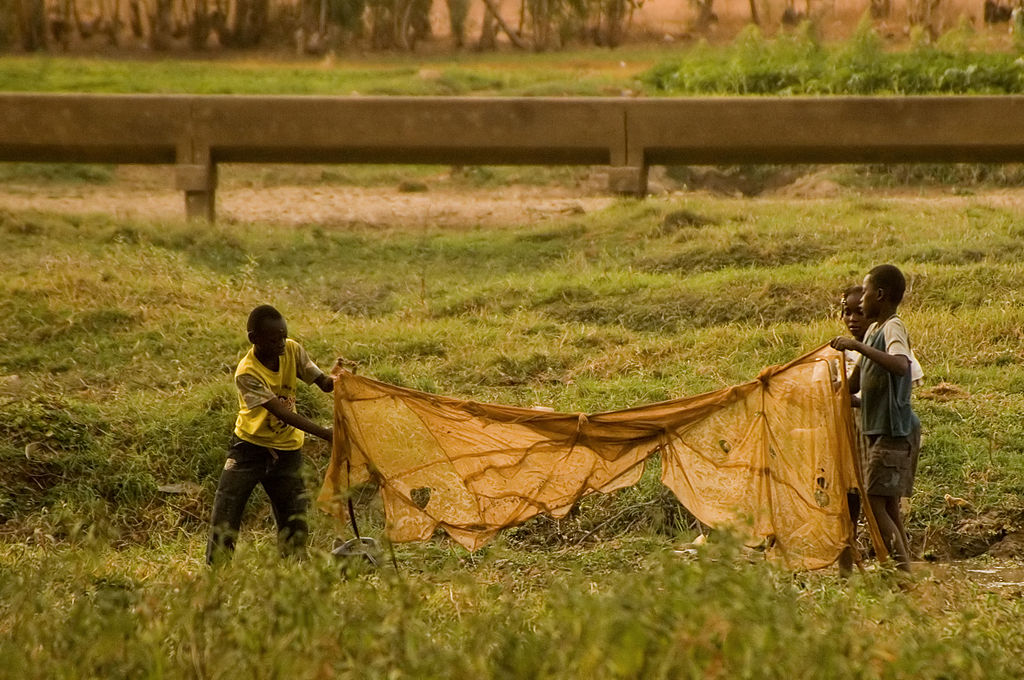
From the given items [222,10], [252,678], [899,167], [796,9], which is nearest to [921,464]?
[252,678]

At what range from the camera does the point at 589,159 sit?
13.2 metres

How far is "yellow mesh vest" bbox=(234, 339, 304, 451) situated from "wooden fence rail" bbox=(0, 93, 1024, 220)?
7229mm

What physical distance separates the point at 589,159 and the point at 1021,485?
22.0 feet

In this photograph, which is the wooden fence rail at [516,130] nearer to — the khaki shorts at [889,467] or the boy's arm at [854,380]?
the boy's arm at [854,380]

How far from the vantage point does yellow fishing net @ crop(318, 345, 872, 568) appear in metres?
5.85

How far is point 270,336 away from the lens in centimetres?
582

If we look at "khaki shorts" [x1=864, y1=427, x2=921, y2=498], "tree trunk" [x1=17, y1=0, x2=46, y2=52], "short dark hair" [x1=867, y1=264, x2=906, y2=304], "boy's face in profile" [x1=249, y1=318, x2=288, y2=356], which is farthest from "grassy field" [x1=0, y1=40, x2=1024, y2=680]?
"tree trunk" [x1=17, y1=0, x2=46, y2=52]

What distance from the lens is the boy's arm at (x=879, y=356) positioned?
18.1 ft

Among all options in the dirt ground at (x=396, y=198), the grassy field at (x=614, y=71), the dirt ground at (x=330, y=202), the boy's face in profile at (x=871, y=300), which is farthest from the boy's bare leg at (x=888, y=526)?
the grassy field at (x=614, y=71)

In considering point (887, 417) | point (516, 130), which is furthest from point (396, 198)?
point (887, 417)

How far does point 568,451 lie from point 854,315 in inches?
53.4

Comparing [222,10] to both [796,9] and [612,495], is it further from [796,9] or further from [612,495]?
[612,495]

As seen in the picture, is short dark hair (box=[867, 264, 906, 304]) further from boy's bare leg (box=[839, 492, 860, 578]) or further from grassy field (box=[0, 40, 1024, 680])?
grassy field (box=[0, 40, 1024, 680])

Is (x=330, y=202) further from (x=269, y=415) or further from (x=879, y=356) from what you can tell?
(x=879, y=356)
